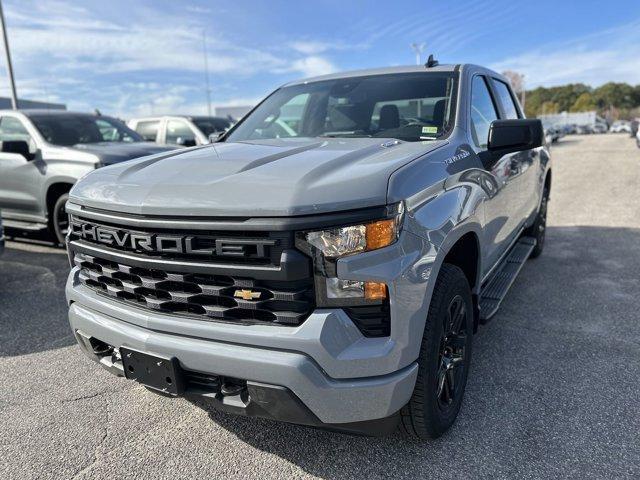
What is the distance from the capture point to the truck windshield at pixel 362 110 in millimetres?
3035

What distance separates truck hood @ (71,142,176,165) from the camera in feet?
18.5

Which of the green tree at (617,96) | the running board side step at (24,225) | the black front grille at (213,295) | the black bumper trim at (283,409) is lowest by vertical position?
the running board side step at (24,225)

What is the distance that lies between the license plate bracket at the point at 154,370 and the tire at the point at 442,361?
972mm

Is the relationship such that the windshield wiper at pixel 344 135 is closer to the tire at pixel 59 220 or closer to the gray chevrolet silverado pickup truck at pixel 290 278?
the gray chevrolet silverado pickup truck at pixel 290 278

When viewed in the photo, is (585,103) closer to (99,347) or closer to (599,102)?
(599,102)

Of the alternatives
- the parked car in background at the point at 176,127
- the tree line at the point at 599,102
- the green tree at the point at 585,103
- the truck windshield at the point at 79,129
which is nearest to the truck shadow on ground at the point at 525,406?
the truck windshield at the point at 79,129

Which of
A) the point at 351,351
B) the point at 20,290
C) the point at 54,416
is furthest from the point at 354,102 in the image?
the point at 20,290

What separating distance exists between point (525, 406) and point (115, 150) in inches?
203

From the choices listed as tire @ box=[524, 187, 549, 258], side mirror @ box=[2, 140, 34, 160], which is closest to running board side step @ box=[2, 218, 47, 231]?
side mirror @ box=[2, 140, 34, 160]

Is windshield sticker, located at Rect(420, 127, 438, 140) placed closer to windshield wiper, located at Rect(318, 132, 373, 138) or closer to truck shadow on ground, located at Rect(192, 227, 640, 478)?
windshield wiper, located at Rect(318, 132, 373, 138)

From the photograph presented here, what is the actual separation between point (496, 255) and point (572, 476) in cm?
161

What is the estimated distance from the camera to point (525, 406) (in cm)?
271

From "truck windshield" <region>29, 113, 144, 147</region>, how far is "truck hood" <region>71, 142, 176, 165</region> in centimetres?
24

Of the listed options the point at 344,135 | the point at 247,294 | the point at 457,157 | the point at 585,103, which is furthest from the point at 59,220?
the point at 585,103
